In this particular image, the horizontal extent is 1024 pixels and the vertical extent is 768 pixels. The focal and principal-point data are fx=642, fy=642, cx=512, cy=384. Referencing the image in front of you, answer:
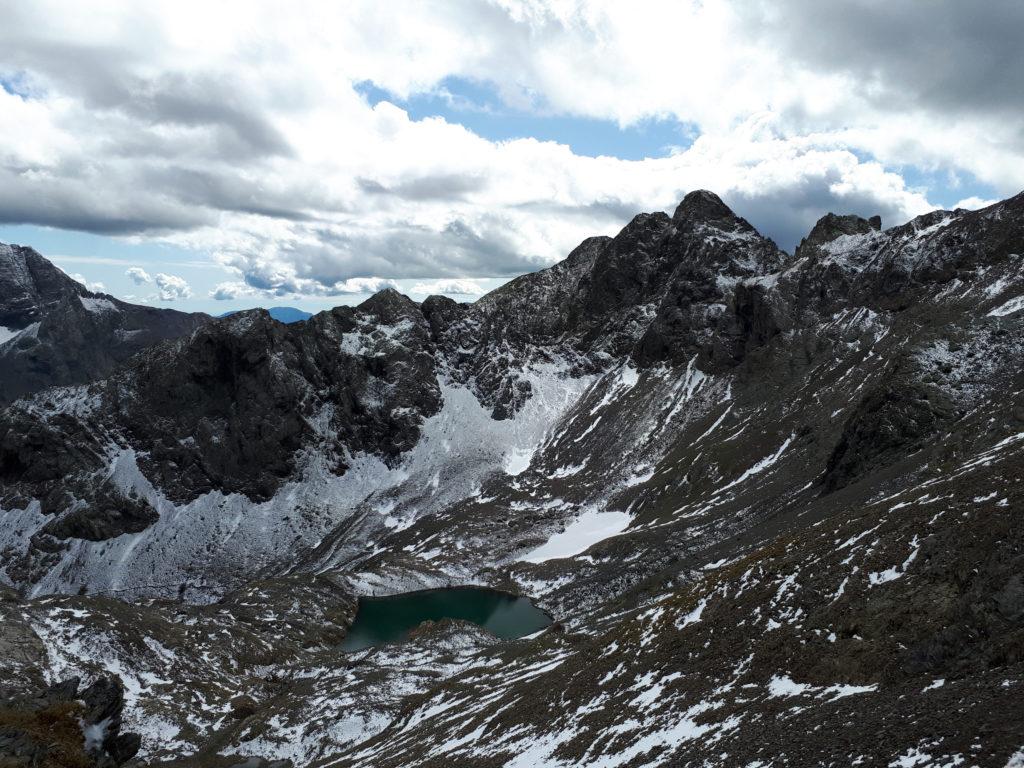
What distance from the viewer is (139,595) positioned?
186 metres

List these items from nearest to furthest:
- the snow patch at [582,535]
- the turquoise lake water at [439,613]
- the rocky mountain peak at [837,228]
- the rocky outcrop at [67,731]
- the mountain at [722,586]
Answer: the mountain at [722,586] → the rocky outcrop at [67,731] → the turquoise lake water at [439,613] → the snow patch at [582,535] → the rocky mountain peak at [837,228]

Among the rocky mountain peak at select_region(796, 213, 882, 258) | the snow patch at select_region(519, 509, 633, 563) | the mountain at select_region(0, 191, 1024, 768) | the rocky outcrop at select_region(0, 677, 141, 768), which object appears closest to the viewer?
the mountain at select_region(0, 191, 1024, 768)

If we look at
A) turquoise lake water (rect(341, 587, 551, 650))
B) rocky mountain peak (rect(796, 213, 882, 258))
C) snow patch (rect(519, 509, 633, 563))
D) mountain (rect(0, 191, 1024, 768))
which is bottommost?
turquoise lake water (rect(341, 587, 551, 650))

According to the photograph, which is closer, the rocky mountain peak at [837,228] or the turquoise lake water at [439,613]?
the turquoise lake water at [439,613]

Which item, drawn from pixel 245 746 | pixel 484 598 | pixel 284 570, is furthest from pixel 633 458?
pixel 245 746

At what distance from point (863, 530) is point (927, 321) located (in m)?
117

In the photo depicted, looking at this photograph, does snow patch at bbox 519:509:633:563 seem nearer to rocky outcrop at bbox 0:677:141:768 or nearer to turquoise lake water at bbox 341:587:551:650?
turquoise lake water at bbox 341:587:551:650

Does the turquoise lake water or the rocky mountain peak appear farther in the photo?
the rocky mountain peak

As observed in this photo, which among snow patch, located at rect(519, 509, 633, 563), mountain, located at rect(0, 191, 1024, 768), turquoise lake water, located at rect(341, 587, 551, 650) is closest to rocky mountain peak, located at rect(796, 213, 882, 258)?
mountain, located at rect(0, 191, 1024, 768)

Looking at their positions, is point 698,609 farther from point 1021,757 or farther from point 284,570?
point 284,570

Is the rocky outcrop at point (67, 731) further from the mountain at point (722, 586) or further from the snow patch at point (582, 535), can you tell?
the snow patch at point (582, 535)

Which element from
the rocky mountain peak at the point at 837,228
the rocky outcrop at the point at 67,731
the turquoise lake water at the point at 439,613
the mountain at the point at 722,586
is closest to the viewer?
the mountain at the point at 722,586

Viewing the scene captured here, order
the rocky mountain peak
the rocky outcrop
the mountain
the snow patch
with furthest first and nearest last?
the rocky mountain peak, the snow patch, the rocky outcrop, the mountain

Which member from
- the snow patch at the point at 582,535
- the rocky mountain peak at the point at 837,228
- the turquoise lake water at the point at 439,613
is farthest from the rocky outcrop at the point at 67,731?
the rocky mountain peak at the point at 837,228
